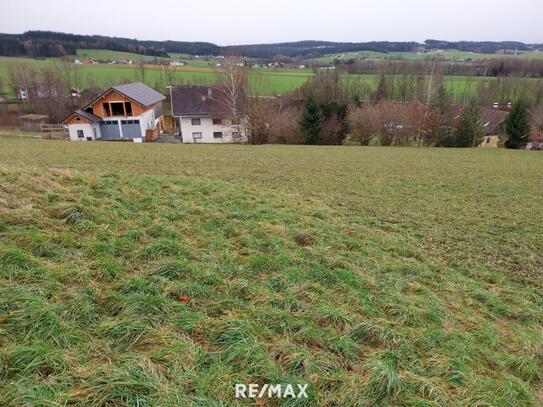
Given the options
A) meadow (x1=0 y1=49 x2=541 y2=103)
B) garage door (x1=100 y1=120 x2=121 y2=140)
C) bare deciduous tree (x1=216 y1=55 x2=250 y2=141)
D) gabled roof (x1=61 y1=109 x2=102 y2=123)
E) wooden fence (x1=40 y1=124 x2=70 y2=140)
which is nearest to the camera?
bare deciduous tree (x1=216 y1=55 x2=250 y2=141)

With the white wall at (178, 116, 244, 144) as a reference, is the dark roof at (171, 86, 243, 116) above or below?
above

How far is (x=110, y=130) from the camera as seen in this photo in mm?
31547

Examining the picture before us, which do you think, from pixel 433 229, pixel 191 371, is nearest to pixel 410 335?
pixel 191 371

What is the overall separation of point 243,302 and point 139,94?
34130 millimetres

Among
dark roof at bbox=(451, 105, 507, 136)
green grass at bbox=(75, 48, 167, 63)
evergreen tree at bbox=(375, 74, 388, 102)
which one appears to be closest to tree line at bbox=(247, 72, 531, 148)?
dark roof at bbox=(451, 105, 507, 136)

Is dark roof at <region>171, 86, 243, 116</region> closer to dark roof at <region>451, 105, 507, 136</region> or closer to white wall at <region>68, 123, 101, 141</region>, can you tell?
white wall at <region>68, 123, 101, 141</region>

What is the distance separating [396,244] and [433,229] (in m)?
1.50

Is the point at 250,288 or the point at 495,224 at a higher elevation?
the point at 250,288

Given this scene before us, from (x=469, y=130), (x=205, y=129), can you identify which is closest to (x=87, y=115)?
(x=205, y=129)

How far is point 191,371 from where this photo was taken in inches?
89.0

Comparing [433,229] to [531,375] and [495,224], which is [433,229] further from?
[531,375]

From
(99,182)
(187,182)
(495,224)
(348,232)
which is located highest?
(99,182)

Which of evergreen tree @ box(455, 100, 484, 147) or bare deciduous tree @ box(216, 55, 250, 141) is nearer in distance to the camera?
bare deciduous tree @ box(216, 55, 250, 141)

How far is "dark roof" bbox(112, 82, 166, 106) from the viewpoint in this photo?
30.6 meters
